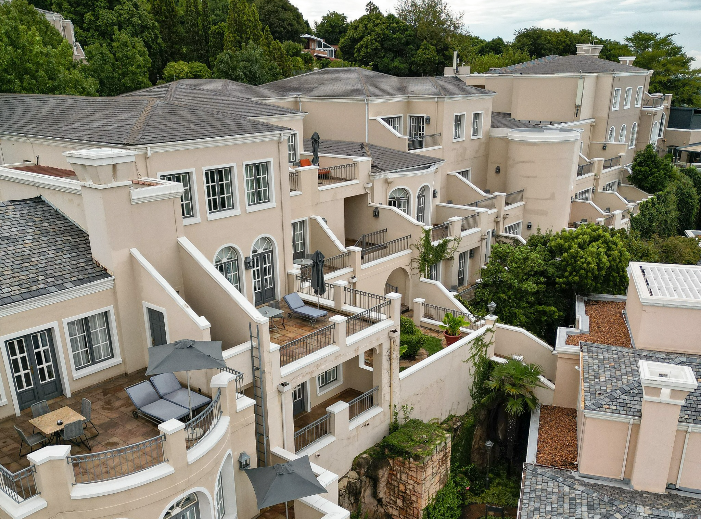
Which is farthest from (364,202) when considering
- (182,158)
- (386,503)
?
(386,503)

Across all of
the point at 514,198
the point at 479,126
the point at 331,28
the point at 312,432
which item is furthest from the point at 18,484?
the point at 331,28

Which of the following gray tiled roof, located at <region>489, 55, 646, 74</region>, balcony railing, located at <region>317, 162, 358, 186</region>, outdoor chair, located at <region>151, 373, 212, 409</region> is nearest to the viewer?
outdoor chair, located at <region>151, 373, 212, 409</region>

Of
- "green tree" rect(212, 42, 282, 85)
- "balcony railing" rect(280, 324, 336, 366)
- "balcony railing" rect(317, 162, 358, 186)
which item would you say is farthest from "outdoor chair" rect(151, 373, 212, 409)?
"green tree" rect(212, 42, 282, 85)

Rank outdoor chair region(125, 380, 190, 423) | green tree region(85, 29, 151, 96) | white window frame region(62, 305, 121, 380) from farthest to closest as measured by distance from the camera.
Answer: green tree region(85, 29, 151, 96) → white window frame region(62, 305, 121, 380) → outdoor chair region(125, 380, 190, 423)

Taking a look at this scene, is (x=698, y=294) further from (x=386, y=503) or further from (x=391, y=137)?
A: (x=391, y=137)

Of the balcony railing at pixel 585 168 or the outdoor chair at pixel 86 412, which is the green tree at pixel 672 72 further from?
the outdoor chair at pixel 86 412

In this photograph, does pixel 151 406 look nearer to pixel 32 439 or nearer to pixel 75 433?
pixel 75 433

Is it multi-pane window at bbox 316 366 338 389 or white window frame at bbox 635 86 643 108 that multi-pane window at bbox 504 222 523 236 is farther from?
white window frame at bbox 635 86 643 108
